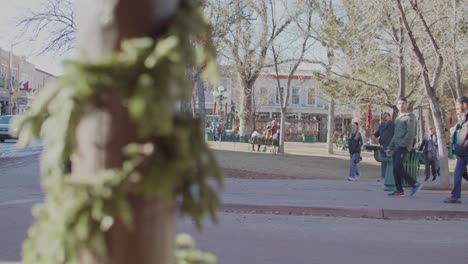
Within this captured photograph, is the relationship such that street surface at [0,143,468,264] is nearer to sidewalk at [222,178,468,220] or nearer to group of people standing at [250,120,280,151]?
sidewalk at [222,178,468,220]

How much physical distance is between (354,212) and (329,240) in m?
2.04

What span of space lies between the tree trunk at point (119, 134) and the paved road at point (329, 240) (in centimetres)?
414

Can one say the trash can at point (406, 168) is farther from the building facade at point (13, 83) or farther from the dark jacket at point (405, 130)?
the building facade at point (13, 83)

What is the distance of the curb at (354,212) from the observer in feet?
27.1

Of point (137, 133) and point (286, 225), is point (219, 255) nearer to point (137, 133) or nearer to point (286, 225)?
point (286, 225)

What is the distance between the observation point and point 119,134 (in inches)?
53.6

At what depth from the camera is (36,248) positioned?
1.55m

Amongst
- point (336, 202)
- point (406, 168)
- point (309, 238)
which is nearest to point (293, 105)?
point (406, 168)

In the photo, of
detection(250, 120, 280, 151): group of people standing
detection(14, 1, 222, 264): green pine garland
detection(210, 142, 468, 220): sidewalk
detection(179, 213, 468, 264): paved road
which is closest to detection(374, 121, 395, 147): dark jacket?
detection(210, 142, 468, 220): sidewalk

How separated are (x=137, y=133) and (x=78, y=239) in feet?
1.08

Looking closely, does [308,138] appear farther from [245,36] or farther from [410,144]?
[410,144]

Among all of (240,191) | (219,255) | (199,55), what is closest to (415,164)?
(240,191)

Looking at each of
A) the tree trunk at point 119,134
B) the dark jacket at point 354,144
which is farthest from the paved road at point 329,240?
the dark jacket at point 354,144

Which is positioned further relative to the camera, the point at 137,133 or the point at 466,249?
the point at 466,249
